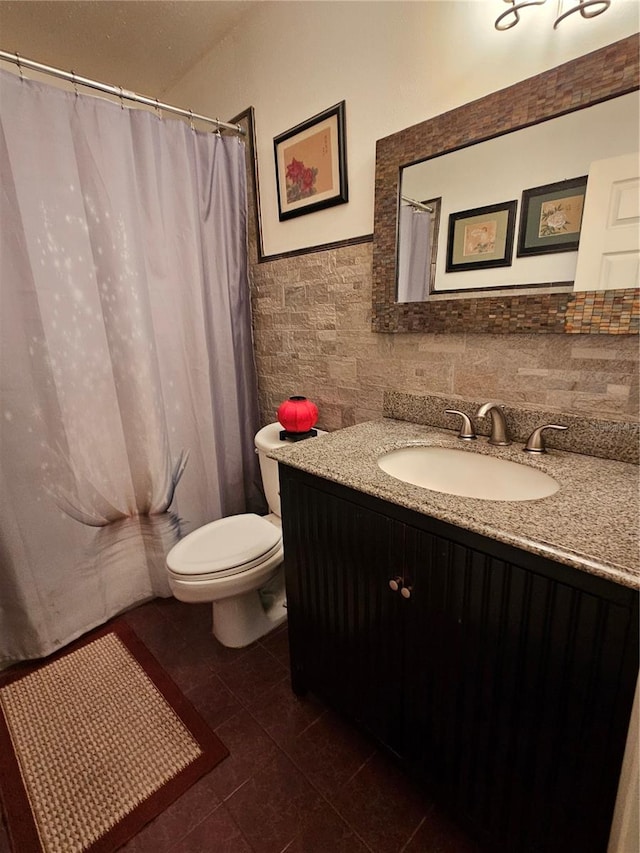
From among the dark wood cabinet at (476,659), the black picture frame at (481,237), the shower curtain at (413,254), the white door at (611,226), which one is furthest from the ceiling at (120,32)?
the dark wood cabinet at (476,659)

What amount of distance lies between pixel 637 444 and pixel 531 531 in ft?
1.69

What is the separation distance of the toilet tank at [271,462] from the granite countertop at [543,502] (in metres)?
0.41

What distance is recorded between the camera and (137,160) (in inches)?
60.8

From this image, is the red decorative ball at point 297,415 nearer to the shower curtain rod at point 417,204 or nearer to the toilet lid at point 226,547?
the toilet lid at point 226,547

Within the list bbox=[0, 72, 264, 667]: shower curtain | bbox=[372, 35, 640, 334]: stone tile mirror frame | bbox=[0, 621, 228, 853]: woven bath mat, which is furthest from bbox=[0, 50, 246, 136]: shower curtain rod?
bbox=[0, 621, 228, 853]: woven bath mat

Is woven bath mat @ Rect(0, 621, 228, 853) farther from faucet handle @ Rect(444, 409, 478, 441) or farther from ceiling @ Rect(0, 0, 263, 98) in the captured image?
ceiling @ Rect(0, 0, 263, 98)

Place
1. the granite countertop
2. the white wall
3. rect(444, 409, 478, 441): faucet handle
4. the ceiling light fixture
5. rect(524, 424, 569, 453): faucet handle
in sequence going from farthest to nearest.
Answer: rect(444, 409, 478, 441): faucet handle < rect(524, 424, 569, 453): faucet handle < the white wall < the ceiling light fixture < the granite countertop

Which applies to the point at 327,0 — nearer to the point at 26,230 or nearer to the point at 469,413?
the point at 26,230

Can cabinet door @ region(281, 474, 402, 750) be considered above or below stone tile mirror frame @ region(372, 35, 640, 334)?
below

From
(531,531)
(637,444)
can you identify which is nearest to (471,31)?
(637,444)

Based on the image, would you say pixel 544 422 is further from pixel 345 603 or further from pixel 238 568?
pixel 238 568

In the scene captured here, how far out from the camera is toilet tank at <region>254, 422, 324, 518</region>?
161 centimetres

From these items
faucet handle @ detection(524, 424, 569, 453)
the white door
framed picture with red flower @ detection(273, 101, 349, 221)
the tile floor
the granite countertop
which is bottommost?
the tile floor

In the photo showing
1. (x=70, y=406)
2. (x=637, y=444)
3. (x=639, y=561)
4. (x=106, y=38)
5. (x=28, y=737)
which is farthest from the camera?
(x=106, y=38)
